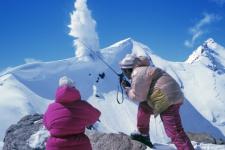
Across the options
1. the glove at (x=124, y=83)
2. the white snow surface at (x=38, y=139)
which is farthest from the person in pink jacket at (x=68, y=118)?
the white snow surface at (x=38, y=139)

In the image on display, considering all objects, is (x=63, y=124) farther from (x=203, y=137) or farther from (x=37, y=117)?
(x=203, y=137)

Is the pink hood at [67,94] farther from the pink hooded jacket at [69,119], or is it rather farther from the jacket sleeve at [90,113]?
the jacket sleeve at [90,113]

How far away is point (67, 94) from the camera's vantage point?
260 inches

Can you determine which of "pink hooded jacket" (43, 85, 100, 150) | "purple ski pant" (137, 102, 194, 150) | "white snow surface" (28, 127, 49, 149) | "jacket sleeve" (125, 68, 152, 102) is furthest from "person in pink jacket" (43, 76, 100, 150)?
"white snow surface" (28, 127, 49, 149)

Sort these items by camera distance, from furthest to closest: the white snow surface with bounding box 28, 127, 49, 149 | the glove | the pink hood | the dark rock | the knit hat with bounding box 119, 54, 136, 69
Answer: the dark rock < the white snow surface with bounding box 28, 127, 49, 149 < the glove < the knit hat with bounding box 119, 54, 136, 69 < the pink hood

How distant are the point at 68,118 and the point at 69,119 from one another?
0.02 metres

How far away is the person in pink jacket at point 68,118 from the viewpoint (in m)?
6.63

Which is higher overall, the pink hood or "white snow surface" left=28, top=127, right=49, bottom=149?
"white snow surface" left=28, top=127, right=49, bottom=149

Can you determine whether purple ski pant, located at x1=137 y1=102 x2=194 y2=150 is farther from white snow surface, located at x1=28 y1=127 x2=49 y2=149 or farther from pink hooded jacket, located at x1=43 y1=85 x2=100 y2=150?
white snow surface, located at x1=28 y1=127 x2=49 y2=149

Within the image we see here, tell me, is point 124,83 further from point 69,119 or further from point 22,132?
point 22,132

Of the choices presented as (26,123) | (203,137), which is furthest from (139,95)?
(203,137)

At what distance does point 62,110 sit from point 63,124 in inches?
9.3

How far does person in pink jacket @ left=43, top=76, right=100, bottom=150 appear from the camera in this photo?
663cm

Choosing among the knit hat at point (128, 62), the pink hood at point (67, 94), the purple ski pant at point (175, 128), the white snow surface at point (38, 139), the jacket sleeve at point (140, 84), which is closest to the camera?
the pink hood at point (67, 94)
